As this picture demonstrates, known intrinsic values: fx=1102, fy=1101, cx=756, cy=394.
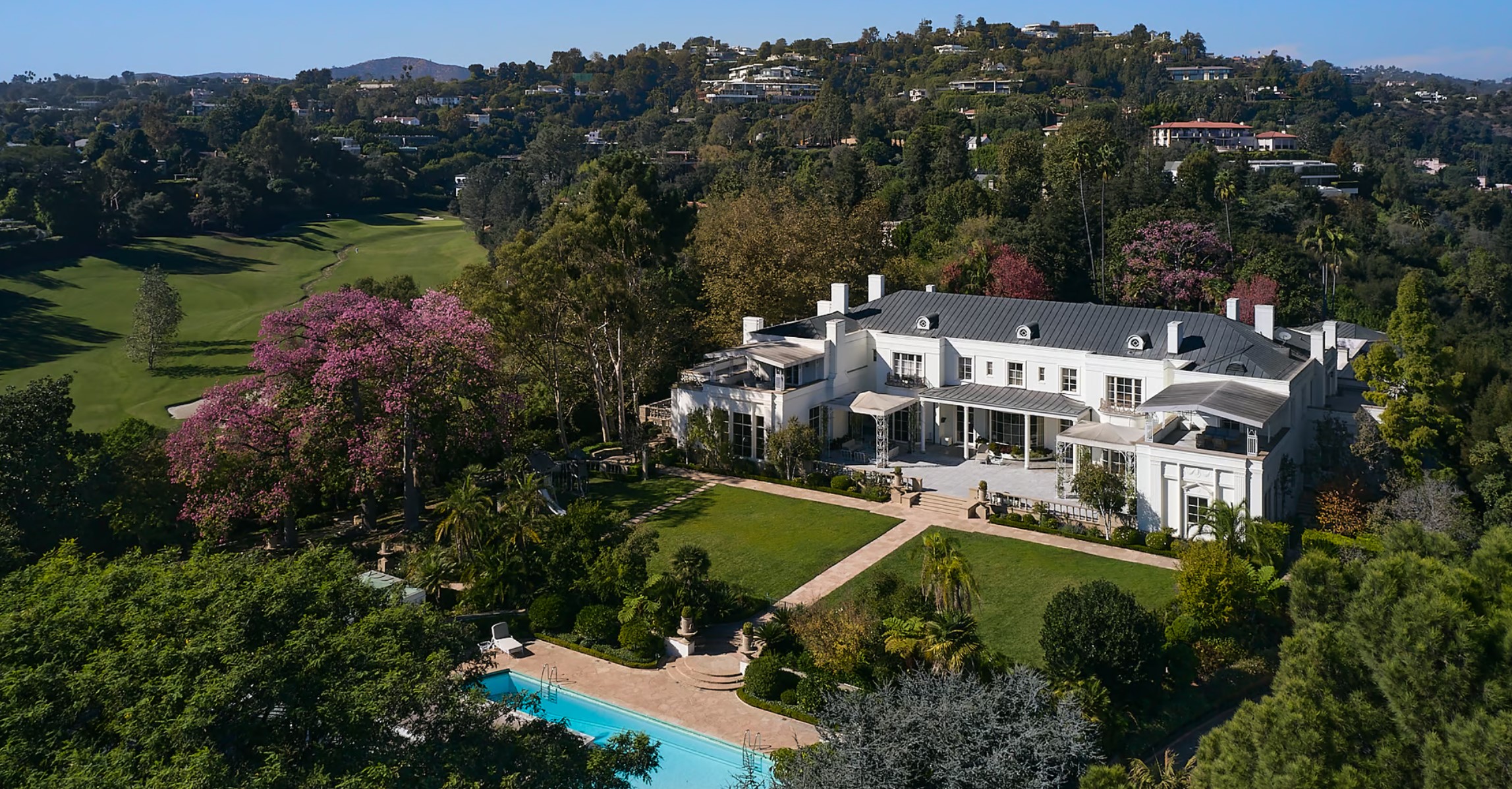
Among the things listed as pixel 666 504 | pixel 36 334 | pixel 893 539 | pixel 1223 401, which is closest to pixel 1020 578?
pixel 893 539

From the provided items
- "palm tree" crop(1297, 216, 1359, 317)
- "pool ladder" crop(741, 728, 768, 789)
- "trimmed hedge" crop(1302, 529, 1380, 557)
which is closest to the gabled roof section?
"trimmed hedge" crop(1302, 529, 1380, 557)

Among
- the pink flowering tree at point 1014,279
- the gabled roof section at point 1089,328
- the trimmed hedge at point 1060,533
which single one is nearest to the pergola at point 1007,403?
the gabled roof section at point 1089,328

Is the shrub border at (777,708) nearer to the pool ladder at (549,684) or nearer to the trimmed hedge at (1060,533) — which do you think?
the pool ladder at (549,684)

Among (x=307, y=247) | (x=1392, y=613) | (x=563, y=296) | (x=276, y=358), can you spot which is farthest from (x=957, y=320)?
(x=307, y=247)

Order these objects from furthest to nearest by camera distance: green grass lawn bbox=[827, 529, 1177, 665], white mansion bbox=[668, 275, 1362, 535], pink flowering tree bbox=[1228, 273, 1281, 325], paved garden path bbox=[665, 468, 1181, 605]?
pink flowering tree bbox=[1228, 273, 1281, 325] → white mansion bbox=[668, 275, 1362, 535] → paved garden path bbox=[665, 468, 1181, 605] → green grass lawn bbox=[827, 529, 1177, 665]

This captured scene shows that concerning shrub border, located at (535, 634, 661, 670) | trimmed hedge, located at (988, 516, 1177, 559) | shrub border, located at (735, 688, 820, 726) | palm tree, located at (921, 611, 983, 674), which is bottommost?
shrub border, located at (735, 688, 820, 726)

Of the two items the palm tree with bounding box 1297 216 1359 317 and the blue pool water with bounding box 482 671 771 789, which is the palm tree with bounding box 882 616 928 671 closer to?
the blue pool water with bounding box 482 671 771 789

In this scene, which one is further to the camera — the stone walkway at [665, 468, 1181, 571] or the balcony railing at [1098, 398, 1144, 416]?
the balcony railing at [1098, 398, 1144, 416]
